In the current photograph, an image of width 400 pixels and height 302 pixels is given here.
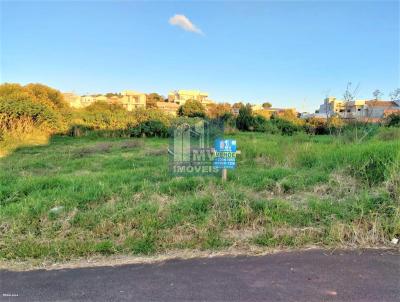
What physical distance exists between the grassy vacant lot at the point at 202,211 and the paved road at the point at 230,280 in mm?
282

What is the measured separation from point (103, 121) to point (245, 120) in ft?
33.6

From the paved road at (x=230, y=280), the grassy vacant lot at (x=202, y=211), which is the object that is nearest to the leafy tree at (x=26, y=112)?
the grassy vacant lot at (x=202, y=211)

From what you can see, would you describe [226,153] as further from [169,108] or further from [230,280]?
[169,108]

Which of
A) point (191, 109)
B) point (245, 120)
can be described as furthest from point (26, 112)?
point (191, 109)

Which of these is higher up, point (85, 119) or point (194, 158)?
point (85, 119)

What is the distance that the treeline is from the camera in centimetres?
1187

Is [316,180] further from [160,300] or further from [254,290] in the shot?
[160,300]

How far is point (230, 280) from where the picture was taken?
2.11 meters

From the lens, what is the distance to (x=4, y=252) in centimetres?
261

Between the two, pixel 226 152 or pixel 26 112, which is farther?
pixel 26 112

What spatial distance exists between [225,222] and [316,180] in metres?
1.87

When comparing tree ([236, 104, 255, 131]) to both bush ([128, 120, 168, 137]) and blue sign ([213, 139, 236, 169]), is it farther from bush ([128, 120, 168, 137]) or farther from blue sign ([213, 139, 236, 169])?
blue sign ([213, 139, 236, 169])

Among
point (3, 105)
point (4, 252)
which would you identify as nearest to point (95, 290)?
point (4, 252)

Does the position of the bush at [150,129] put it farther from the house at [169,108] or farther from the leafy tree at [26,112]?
the house at [169,108]
